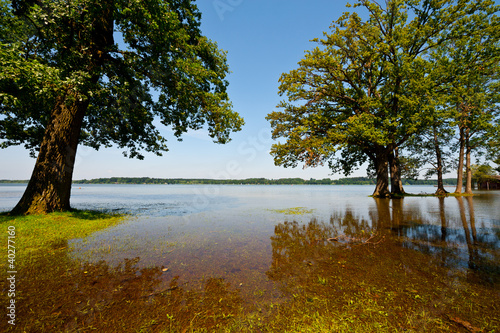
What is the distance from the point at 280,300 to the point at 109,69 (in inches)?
575

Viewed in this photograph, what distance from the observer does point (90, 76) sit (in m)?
8.59

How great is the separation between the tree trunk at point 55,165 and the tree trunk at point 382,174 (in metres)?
28.3

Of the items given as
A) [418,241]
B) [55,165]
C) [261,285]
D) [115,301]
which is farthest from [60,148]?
[418,241]

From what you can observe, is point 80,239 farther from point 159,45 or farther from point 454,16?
point 454,16

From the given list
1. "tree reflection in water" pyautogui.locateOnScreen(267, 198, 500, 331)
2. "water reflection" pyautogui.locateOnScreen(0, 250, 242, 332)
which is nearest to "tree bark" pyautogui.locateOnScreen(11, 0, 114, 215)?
"water reflection" pyautogui.locateOnScreen(0, 250, 242, 332)

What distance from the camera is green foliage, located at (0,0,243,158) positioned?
26.4 feet

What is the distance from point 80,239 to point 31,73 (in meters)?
6.59

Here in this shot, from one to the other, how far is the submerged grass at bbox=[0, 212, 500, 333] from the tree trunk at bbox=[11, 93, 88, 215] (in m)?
5.80

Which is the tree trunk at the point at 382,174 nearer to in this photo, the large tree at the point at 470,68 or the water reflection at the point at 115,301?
the large tree at the point at 470,68

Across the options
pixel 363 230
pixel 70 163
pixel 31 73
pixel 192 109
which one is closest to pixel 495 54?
pixel 363 230

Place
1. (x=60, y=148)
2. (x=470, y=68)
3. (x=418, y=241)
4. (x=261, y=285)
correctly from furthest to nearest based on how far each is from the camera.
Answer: (x=470, y=68), (x=60, y=148), (x=418, y=241), (x=261, y=285)

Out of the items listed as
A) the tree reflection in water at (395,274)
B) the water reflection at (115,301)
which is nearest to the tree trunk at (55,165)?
the water reflection at (115,301)

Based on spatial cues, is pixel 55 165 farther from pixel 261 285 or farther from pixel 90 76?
pixel 261 285

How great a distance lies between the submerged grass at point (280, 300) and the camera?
2.63 metres
